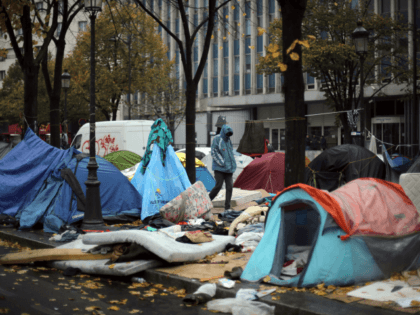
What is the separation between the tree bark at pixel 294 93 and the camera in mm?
7235

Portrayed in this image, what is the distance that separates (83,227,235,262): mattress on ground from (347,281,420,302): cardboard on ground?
8.06 ft

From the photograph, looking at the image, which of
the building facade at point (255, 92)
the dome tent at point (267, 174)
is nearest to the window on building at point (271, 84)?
the building facade at point (255, 92)

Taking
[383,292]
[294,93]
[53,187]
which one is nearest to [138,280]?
[383,292]

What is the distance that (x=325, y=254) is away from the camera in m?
6.01

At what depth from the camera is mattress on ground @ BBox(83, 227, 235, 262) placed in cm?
711

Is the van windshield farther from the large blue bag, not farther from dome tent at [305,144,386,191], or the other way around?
dome tent at [305,144,386,191]

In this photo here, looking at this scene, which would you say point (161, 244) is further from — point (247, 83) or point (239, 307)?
point (247, 83)

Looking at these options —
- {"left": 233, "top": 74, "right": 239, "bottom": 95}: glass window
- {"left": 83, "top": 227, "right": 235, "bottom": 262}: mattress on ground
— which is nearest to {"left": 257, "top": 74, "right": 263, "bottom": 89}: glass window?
{"left": 233, "top": 74, "right": 239, "bottom": 95}: glass window

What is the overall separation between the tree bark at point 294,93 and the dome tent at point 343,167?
7727mm

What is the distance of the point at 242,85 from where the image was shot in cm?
4659

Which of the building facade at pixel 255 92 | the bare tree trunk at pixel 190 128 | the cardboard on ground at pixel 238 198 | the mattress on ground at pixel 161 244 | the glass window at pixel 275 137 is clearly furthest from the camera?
the glass window at pixel 275 137

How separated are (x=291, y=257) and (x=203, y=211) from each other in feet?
14.3

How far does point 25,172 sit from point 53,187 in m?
1.31

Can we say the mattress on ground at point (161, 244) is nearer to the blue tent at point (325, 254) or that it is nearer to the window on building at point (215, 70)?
the blue tent at point (325, 254)
